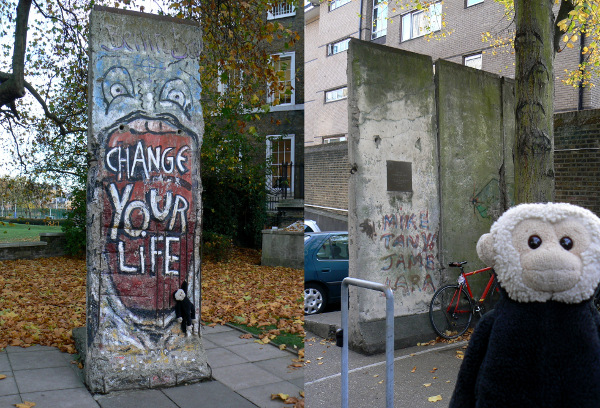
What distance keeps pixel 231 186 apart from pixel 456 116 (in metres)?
8.73

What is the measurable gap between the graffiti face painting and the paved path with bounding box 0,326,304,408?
2.19 feet

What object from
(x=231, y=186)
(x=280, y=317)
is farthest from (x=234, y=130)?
(x=280, y=317)

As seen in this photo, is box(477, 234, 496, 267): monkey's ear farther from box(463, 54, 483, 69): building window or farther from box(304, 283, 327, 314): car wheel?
box(463, 54, 483, 69): building window

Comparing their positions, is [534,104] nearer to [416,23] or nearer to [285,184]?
[285,184]

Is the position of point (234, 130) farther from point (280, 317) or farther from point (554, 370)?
point (554, 370)

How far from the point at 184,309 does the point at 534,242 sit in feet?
11.9

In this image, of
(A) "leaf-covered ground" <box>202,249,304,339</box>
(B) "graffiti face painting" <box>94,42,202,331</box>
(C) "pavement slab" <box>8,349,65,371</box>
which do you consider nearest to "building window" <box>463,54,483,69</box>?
(A) "leaf-covered ground" <box>202,249,304,339</box>

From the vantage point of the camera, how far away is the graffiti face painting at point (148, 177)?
4.68 metres

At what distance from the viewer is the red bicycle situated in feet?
21.6

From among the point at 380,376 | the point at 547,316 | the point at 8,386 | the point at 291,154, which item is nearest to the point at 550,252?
the point at 547,316

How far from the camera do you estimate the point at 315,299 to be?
8.02 meters

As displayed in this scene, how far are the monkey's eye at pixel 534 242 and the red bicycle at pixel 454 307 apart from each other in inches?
187

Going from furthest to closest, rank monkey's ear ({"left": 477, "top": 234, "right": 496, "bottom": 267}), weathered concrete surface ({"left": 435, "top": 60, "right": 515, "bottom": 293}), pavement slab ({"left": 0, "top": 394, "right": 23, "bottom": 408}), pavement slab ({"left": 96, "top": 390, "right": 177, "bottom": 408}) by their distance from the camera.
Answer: weathered concrete surface ({"left": 435, "top": 60, "right": 515, "bottom": 293}) < pavement slab ({"left": 96, "top": 390, "right": 177, "bottom": 408}) < pavement slab ({"left": 0, "top": 394, "right": 23, "bottom": 408}) < monkey's ear ({"left": 477, "top": 234, "right": 496, "bottom": 267})

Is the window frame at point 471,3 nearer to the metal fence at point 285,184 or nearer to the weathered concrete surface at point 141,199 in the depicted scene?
the metal fence at point 285,184
